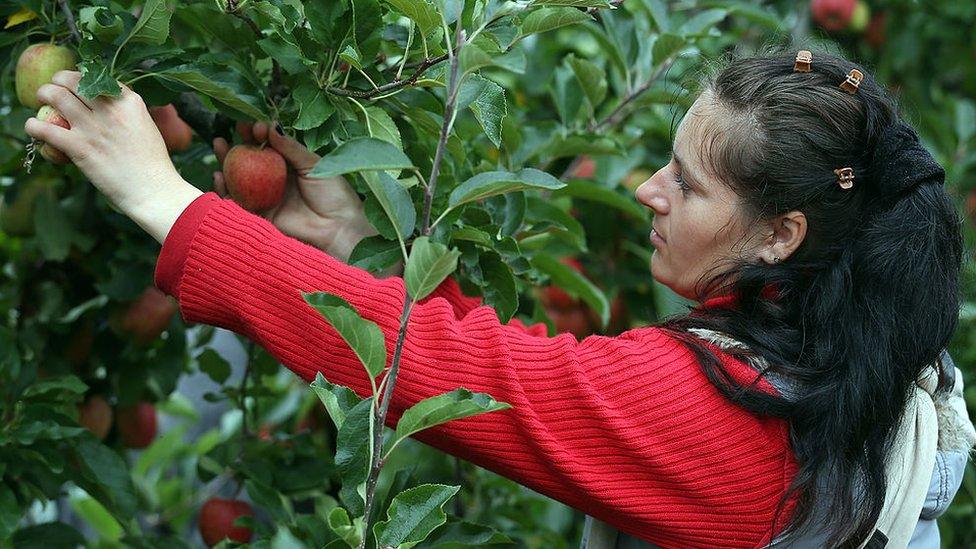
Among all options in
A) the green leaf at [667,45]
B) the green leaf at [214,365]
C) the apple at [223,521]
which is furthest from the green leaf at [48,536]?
the green leaf at [667,45]

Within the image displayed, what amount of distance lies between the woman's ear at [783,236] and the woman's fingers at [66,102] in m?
0.67

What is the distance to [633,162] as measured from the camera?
192 cm

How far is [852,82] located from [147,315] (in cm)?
91

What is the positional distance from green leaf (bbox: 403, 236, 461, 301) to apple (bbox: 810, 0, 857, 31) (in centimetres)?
229

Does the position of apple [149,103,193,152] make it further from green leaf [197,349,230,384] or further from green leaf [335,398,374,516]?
green leaf [335,398,374,516]

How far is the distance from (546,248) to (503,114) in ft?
2.30

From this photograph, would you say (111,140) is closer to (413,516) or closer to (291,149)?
(291,149)

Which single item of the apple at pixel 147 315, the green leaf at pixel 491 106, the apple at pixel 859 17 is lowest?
the apple at pixel 859 17

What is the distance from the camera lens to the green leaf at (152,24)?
1065 mm

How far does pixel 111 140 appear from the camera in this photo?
1.08 metres

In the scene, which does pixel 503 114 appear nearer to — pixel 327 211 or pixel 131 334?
pixel 327 211

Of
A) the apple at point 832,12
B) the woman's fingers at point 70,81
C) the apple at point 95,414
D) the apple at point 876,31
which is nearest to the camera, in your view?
the woman's fingers at point 70,81

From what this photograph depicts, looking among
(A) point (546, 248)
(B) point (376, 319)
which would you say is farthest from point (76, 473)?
(A) point (546, 248)

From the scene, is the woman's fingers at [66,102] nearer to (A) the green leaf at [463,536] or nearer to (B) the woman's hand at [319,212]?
(B) the woman's hand at [319,212]
